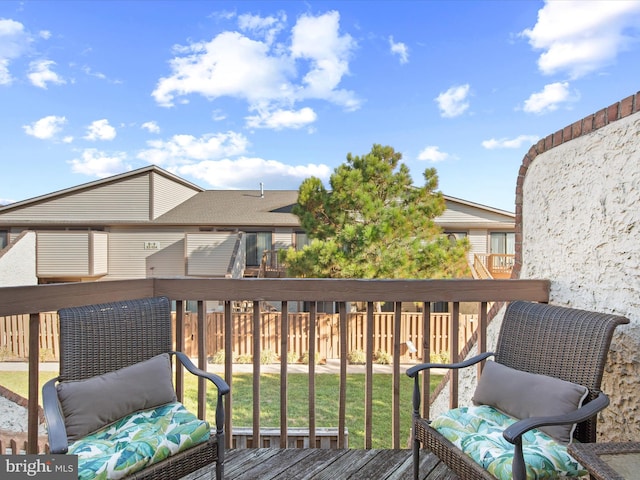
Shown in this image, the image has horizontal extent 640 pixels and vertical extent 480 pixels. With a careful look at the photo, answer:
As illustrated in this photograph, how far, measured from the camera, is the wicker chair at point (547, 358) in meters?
1.46

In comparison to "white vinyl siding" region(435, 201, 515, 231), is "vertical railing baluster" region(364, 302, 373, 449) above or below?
below

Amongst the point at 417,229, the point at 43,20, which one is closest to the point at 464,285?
the point at 417,229

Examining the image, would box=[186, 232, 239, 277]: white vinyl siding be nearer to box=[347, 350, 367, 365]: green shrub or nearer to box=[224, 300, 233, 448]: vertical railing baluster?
box=[347, 350, 367, 365]: green shrub

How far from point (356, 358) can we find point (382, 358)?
0.61 metres

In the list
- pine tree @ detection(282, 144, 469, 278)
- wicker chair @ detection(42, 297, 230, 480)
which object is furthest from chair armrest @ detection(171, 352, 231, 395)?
pine tree @ detection(282, 144, 469, 278)

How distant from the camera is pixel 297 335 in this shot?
8648 millimetres

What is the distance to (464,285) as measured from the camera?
7.52 feet

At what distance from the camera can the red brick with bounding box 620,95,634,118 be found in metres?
1.86

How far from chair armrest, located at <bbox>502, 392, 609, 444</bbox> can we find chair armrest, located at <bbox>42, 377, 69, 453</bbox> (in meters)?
1.53

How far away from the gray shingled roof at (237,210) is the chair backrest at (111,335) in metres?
9.44

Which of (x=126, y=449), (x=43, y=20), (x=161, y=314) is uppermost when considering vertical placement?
(x=43, y=20)

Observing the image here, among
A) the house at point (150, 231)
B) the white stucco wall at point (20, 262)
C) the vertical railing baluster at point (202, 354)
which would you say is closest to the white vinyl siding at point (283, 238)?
the house at point (150, 231)

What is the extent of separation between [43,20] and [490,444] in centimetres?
1043

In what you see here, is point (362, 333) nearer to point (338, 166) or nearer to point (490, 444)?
point (338, 166)
